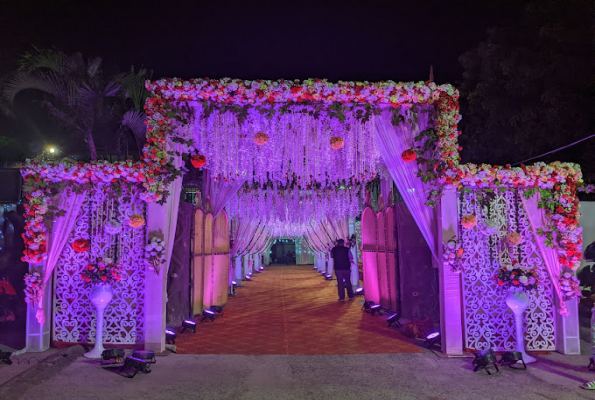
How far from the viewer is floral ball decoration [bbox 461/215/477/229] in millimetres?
5520

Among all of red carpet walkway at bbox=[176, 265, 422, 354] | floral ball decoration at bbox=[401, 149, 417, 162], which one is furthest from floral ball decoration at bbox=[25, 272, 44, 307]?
floral ball decoration at bbox=[401, 149, 417, 162]

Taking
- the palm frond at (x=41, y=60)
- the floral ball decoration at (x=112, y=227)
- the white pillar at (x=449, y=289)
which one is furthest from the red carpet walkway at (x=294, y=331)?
the palm frond at (x=41, y=60)

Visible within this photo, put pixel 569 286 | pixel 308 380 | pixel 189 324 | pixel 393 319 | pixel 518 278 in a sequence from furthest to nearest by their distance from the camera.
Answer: pixel 393 319 < pixel 189 324 < pixel 569 286 < pixel 518 278 < pixel 308 380

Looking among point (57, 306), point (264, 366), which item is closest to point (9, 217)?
point (57, 306)

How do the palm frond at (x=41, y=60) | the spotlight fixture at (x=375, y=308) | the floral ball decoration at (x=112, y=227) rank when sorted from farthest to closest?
the spotlight fixture at (x=375, y=308) → the palm frond at (x=41, y=60) → the floral ball decoration at (x=112, y=227)

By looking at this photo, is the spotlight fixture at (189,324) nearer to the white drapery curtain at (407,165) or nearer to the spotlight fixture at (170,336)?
the spotlight fixture at (170,336)

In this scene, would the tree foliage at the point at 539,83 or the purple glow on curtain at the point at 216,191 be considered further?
the purple glow on curtain at the point at 216,191

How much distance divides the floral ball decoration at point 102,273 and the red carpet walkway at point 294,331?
1.35 meters

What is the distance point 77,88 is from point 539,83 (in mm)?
9306

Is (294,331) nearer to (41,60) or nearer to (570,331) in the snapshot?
(570,331)

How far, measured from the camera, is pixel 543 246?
561 centimetres

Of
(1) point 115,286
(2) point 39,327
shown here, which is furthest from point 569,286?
(2) point 39,327

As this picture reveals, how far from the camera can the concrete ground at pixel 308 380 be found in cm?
400

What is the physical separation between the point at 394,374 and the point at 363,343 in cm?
151
